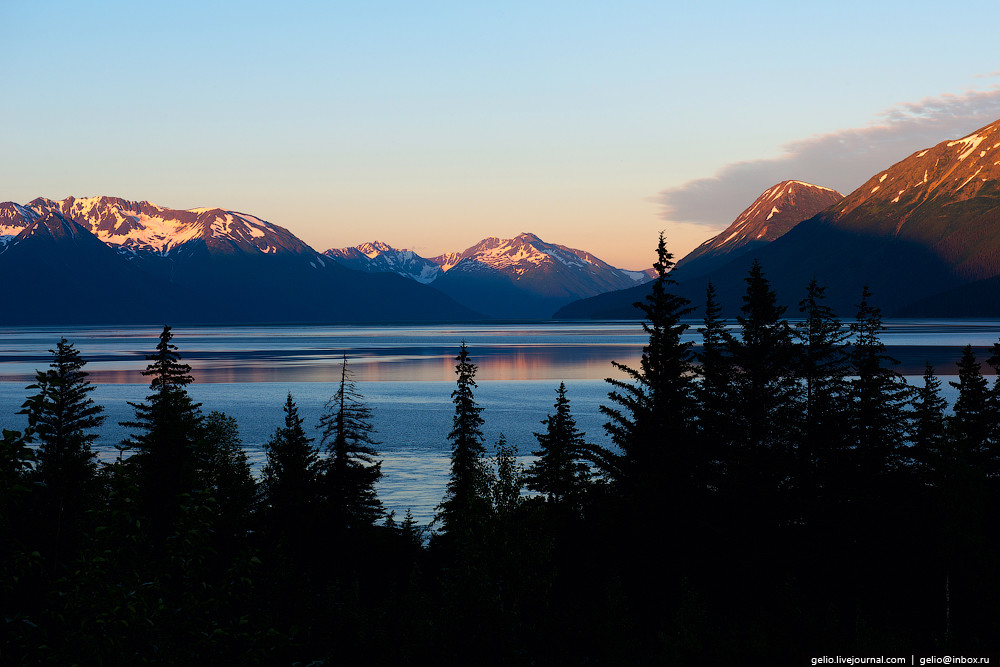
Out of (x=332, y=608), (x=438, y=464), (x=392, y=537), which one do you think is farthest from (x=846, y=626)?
(x=438, y=464)

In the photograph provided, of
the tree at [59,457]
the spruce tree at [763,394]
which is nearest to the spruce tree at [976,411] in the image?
the spruce tree at [763,394]

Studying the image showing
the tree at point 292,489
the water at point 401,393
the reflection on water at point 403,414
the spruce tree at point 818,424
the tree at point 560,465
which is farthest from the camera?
the water at point 401,393

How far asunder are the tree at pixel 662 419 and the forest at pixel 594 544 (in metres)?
0.12

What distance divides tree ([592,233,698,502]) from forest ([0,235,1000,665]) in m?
0.12

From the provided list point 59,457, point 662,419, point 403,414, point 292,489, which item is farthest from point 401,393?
point 662,419

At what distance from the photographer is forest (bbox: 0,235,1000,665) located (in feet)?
33.8

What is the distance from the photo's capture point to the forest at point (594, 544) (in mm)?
10289

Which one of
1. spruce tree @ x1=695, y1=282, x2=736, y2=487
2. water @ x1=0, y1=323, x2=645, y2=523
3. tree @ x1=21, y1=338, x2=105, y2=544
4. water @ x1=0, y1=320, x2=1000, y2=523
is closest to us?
tree @ x1=21, y1=338, x2=105, y2=544

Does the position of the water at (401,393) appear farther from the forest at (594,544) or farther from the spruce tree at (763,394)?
the spruce tree at (763,394)

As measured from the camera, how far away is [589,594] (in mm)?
23891


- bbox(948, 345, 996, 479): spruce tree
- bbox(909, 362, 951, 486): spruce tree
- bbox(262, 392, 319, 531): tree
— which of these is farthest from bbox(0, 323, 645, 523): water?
bbox(948, 345, 996, 479): spruce tree

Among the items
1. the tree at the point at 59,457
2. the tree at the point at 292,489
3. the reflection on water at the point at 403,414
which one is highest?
the tree at the point at 59,457

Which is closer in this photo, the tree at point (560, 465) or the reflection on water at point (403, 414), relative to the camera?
the tree at point (560, 465)

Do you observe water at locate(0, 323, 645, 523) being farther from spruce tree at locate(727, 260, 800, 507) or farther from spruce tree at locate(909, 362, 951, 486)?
spruce tree at locate(909, 362, 951, 486)
